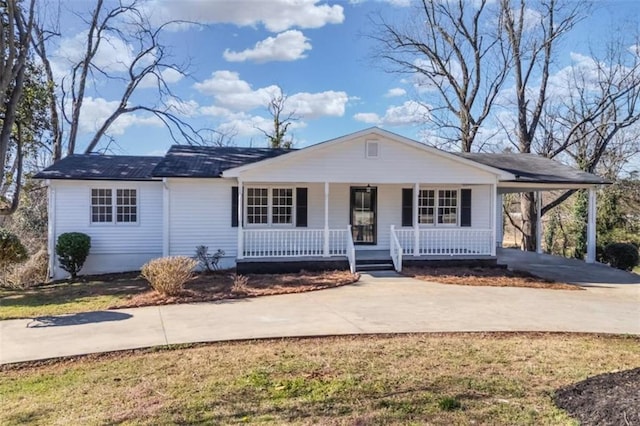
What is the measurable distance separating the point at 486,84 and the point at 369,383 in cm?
2656

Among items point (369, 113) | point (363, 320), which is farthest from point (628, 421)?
point (369, 113)

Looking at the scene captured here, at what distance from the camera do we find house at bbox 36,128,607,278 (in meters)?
14.0

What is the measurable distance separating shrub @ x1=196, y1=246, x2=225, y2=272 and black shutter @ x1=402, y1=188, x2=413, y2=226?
6.20m

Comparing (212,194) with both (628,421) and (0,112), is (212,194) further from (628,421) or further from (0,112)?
(628,421)

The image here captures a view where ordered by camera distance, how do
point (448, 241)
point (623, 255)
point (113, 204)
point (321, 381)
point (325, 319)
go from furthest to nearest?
point (623, 255)
point (448, 241)
point (113, 204)
point (325, 319)
point (321, 381)

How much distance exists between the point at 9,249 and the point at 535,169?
17.4 meters

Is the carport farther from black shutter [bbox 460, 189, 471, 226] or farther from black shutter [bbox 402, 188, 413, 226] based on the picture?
black shutter [bbox 402, 188, 413, 226]

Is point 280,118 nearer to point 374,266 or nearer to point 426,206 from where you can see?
point 426,206

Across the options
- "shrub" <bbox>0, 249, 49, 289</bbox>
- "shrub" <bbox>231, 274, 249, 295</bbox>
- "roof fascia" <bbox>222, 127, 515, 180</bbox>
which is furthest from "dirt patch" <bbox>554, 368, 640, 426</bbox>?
"shrub" <bbox>0, 249, 49, 289</bbox>

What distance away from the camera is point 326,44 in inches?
998

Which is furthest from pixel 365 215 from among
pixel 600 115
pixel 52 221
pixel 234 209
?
pixel 600 115

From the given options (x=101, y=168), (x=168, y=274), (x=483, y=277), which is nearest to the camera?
(x=168, y=274)

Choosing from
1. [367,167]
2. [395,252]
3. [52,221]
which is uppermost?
[367,167]

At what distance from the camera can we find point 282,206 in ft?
50.4
